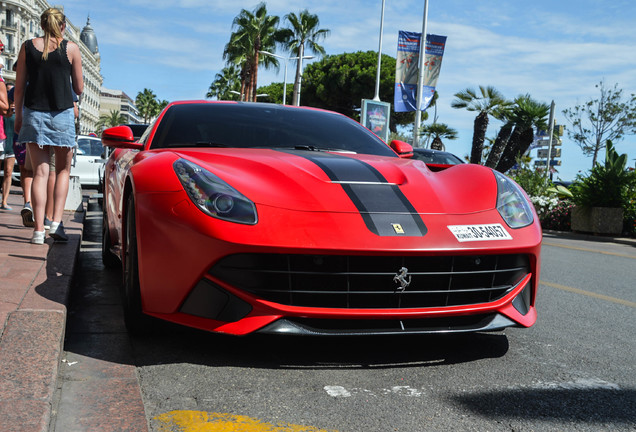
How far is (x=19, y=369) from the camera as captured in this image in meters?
2.45

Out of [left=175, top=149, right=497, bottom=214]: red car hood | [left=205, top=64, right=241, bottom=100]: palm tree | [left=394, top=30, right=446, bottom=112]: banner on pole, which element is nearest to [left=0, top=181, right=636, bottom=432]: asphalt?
[left=175, top=149, right=497, bottom=214]: red car hood

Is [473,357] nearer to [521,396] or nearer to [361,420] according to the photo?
[521,396]

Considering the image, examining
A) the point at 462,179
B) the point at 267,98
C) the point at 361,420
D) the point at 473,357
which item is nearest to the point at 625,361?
the point at 473,357

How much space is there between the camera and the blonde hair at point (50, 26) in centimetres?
534

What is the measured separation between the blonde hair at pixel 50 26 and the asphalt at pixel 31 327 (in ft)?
5.02

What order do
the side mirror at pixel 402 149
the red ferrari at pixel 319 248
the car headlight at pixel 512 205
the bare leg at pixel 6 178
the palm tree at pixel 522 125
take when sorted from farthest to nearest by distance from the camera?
the palm tree at pixel 522 125 < the bare leg at pixel 6 178 < the side mirror at pixel 402 149 < the car headlight at pixel 512 205 < the red ferrari at pixel 319 248

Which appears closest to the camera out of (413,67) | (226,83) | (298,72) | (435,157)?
(435,157)

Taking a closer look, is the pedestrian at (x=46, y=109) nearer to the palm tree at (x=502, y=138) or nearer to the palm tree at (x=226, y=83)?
the palm tree at (x=502, y=138)

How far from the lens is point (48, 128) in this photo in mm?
5363

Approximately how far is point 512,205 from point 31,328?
2.21 meters

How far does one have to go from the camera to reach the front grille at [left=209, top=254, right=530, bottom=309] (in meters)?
2.77

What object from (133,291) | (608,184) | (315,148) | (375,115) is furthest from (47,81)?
(375,115)

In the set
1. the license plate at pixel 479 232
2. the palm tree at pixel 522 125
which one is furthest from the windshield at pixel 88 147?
the palm tree at pixel 522 125

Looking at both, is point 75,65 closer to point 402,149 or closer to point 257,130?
point 257,130
